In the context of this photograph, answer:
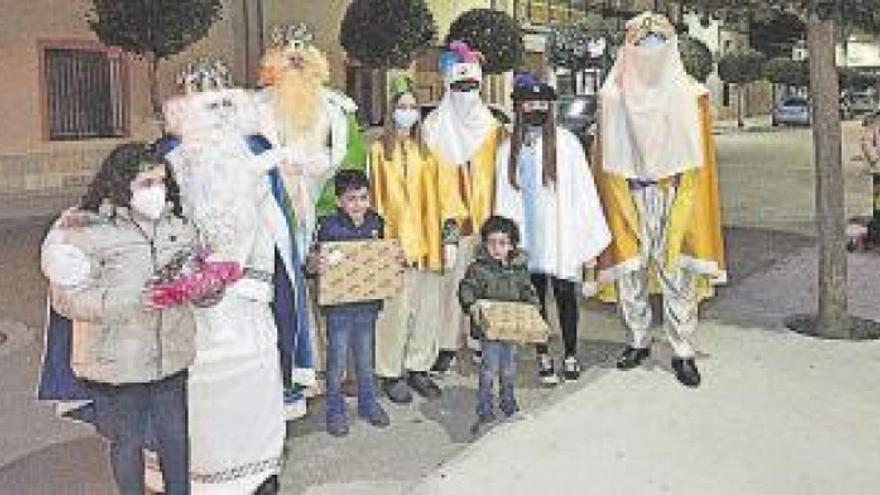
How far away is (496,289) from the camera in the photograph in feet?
18.8

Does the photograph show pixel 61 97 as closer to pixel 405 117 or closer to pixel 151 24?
pixel 151 24

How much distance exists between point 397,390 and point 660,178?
5.96ft

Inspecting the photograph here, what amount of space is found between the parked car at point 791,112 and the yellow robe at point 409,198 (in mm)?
42935

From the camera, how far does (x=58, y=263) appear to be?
12.7 ft

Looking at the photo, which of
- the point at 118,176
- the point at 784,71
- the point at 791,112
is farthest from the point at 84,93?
the point at 784,71

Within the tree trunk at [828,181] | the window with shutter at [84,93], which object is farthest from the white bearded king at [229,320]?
the window with shutter at [84,93]

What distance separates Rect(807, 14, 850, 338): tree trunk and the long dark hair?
240cm

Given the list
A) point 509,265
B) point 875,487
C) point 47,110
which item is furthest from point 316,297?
point 47,110

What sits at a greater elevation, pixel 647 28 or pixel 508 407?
pixel 647 28

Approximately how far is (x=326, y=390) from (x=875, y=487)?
259 cm

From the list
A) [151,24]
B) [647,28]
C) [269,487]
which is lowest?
[269,487]

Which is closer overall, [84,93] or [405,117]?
[405,117]

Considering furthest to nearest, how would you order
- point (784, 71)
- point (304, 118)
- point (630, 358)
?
point (784, 71), point (630, 358), point (304, 118)

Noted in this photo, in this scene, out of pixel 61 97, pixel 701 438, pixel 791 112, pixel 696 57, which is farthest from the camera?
pixel 791 112
